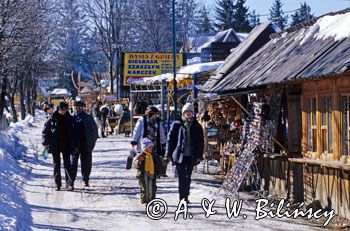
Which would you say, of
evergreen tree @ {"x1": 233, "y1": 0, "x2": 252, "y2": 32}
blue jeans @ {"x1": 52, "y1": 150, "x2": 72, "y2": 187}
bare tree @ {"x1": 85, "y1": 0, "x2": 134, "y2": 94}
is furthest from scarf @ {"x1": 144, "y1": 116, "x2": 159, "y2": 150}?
evergreen tree @ {"x1": 233, "y1": 0, "x2": 252, "y2": 32}

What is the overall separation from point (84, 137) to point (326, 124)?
557cm

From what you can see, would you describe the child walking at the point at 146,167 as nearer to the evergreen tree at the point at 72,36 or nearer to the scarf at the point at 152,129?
the scarf at the point at 152,129

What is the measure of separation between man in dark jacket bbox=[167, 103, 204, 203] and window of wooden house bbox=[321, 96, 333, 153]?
212cm

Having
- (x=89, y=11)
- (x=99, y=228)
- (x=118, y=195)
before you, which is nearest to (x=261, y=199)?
(x=118, y=195)

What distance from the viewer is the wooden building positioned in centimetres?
1186

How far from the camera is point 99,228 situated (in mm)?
11281

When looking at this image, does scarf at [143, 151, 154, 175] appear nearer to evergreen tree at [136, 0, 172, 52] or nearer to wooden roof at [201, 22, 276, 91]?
wooden roof at [201, 22, 276, 91]

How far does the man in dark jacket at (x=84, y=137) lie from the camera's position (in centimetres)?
1608

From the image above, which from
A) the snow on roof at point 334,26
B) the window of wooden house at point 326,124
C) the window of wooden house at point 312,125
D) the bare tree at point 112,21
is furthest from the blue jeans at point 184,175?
the bare tree at point 112,21

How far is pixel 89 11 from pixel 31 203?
50372mm

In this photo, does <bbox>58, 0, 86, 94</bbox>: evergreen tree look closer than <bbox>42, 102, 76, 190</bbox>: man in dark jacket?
No

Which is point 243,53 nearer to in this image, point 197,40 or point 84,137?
point 84,137

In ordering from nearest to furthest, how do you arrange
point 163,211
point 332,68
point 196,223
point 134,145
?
point 332,68 → point 196,223 → point 163,211 → point 134,145

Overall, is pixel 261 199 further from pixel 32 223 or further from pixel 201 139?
pixel 32 223
